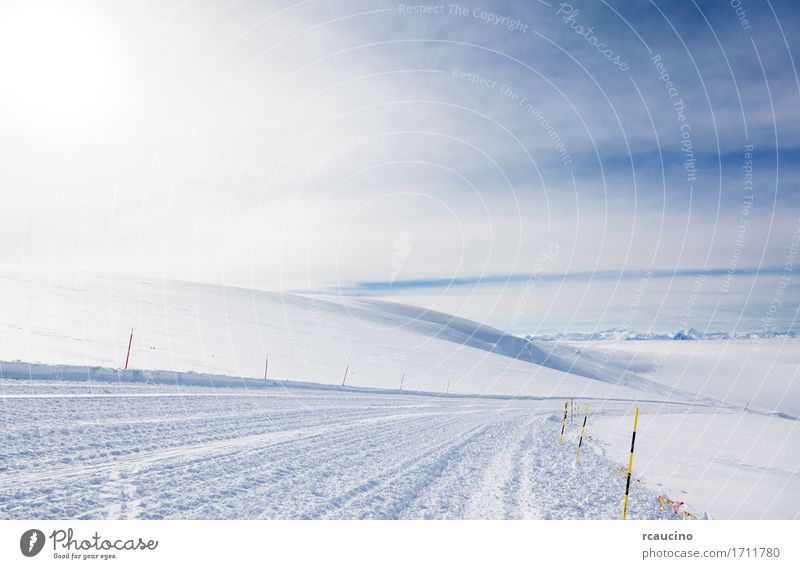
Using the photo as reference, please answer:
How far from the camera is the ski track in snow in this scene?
5.77 metres

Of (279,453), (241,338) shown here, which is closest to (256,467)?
(279,453)

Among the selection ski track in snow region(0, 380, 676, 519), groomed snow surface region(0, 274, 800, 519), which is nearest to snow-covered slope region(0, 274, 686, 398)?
groomed snow surface region(0, 274, 800, 519)

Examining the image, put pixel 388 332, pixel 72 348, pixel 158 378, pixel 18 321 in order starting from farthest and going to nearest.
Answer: pixel 388 332, pixel 18 321, pixel 72 348, pixel 158 378

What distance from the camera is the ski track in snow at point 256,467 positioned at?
5.77 m

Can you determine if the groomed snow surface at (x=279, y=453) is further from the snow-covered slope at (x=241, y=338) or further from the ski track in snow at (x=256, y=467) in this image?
the snow-covered slope at (x=241, y=338)

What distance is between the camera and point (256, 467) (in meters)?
7.61

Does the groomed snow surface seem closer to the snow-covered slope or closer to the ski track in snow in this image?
the ski track in snow

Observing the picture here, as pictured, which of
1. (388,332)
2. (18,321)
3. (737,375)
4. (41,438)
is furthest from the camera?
(737,375)

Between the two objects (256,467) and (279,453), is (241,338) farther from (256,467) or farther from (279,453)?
(256,467)

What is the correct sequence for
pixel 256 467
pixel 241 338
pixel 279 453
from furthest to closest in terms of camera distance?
pixel 241 338 → pixel 279 453 → pixel 256 467
